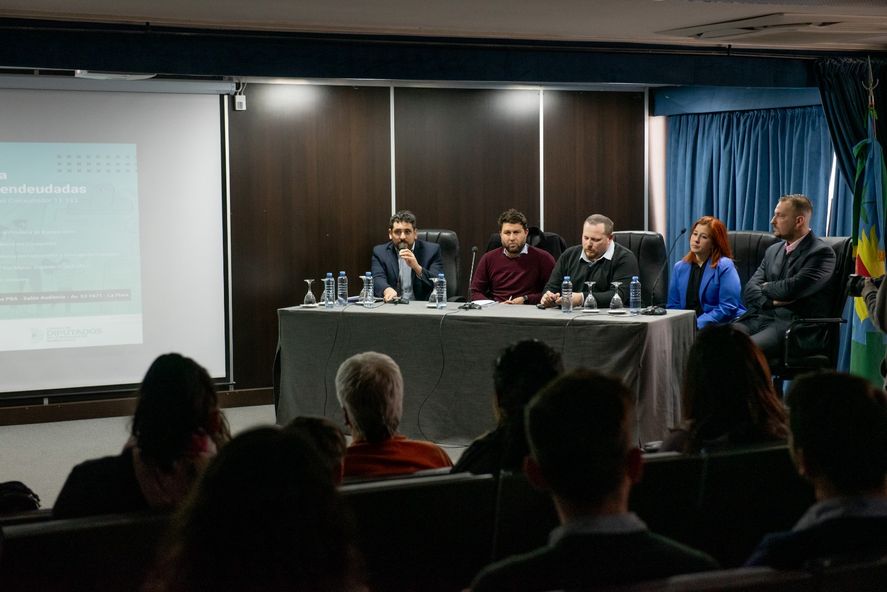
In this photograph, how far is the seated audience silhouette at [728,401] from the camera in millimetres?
2613

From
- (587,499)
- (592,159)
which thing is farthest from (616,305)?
(587,499)

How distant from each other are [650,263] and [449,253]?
134cm

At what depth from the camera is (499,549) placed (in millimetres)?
2248

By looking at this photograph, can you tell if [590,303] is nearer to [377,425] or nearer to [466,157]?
[466,157]

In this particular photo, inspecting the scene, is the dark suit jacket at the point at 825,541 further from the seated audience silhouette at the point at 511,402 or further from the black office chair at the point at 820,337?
the black office chair at the point at 820,337

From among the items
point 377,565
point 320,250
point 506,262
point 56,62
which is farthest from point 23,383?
point 377,565

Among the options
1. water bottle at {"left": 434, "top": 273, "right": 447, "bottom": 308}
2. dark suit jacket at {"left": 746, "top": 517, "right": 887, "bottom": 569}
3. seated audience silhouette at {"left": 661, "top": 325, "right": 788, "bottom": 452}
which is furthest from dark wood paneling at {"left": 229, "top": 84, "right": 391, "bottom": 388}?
dark suit jacket at {"left": 746, "top": 517, "right": 887, "bottom": 569}

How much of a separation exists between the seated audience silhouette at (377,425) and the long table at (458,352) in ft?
7.15

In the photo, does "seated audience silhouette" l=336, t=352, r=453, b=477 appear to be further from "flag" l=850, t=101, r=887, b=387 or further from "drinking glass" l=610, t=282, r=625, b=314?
"flag" l=850, t=101, r=887, b=387

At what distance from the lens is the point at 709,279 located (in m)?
5.97

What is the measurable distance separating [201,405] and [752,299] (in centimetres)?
411

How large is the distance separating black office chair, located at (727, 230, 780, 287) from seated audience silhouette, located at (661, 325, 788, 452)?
11.6 feet

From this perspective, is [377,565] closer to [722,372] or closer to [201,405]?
[201,405]

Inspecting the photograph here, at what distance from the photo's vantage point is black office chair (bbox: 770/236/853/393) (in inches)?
214
